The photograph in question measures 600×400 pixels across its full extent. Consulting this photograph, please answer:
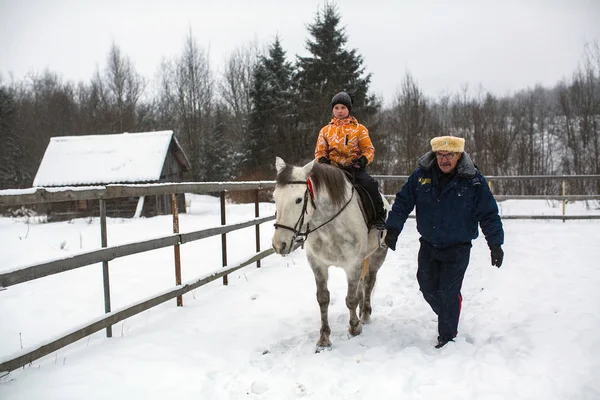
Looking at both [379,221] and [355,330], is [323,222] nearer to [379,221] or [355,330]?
[379,221]

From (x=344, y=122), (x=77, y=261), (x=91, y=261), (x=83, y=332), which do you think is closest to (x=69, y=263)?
(x=77, y=261)

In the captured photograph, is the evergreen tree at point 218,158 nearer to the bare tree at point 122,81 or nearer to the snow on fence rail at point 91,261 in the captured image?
the bare tree at point 122,81

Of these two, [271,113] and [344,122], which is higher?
[271,113]

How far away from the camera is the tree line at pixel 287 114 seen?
20.5 meters

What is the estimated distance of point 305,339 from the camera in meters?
3.70

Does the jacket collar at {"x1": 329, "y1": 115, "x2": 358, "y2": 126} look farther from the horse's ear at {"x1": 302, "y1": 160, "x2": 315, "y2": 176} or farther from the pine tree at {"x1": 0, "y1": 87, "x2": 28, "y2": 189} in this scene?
the pine tree at {"x1": 0, "y1": 87, "x2": 28, "y2": 189}

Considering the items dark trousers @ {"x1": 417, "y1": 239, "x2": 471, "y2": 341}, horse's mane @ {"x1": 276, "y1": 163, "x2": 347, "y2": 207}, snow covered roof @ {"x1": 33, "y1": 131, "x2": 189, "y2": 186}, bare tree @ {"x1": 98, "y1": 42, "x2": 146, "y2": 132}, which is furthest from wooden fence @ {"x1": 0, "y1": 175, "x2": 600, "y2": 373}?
bare tree @ {"x1": 98, "y1": 42, "x2": 146, "y2": 132}

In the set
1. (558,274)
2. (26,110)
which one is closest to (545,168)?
(558,274)

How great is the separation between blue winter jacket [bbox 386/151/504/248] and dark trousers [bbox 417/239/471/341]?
9 cm

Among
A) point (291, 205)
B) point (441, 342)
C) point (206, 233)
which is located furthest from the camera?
point (206, 233)

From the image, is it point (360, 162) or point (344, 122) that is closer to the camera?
point (360, 162)

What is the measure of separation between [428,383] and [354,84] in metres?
23.3

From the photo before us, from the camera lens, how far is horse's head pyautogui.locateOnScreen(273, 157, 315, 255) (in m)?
3.11

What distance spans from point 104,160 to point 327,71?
1517cm
